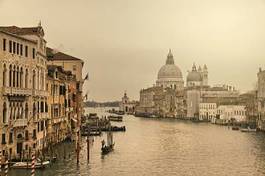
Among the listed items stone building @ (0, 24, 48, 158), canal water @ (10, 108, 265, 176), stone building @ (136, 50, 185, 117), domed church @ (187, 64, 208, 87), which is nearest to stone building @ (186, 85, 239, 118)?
stone building @ (136, 50, 185, 117)

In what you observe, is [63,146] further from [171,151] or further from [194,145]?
[194,145]

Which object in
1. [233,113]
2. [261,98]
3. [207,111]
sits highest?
[261,98]

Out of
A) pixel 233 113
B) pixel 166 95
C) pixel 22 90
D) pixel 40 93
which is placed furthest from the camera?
pixel 166 95

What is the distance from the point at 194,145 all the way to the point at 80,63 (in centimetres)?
1319

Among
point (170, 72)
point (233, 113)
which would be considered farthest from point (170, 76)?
point (233, 113)

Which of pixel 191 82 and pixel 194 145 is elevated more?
pixel 191 82

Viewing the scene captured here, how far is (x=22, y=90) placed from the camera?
20797 mm

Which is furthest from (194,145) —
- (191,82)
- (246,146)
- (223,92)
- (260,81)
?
(191,82)

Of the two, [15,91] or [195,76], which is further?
[195,76]

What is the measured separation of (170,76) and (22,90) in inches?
4314

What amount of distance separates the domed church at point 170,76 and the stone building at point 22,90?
104 meters

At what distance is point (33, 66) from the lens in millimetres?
22062

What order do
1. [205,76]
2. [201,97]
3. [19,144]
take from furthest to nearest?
[205,76] → [201,97] → [19,144]

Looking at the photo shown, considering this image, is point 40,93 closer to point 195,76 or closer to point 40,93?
point 40,93
